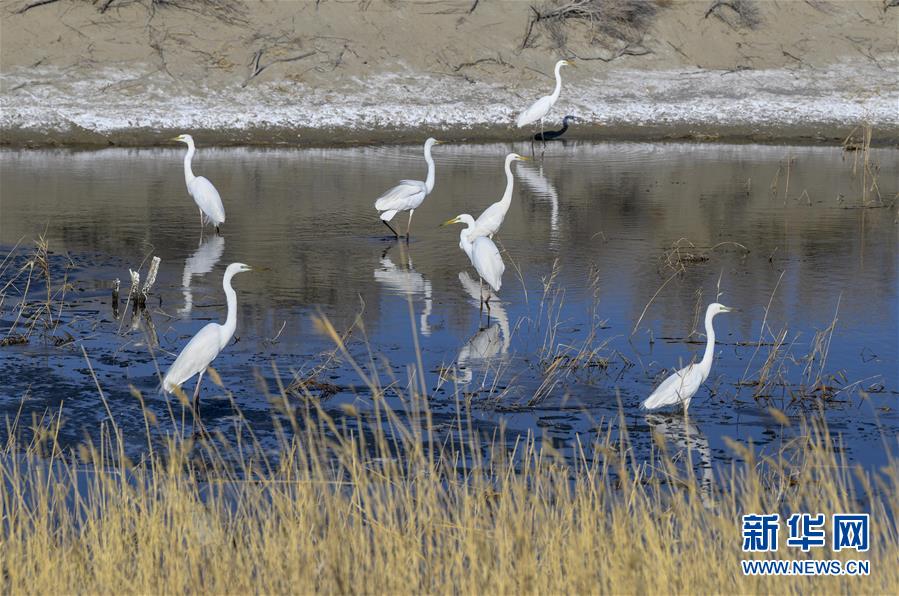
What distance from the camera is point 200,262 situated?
40.0 ft

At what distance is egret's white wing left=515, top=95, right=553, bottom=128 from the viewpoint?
20953 millimetres

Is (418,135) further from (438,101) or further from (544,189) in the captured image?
(544,189)

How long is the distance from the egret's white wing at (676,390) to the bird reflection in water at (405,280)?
2.96 metres

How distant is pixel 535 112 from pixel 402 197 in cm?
807

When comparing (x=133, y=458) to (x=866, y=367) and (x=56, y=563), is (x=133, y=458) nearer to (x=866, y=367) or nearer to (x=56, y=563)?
(x=56, y=563)

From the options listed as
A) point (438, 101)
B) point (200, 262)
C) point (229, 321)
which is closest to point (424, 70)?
point (438, 101)

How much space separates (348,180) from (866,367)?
9950mm

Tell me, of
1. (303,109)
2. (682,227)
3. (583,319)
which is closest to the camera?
(583,319)

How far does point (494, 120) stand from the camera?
21.8 meters

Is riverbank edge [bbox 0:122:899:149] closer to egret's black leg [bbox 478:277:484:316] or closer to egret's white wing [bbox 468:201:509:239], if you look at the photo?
egret's white wing [bbox 468:201:509:239]

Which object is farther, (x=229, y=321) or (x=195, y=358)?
(x=229, y=321)

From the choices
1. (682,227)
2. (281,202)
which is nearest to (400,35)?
(281,202)

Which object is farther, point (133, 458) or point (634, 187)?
point (634, 187)

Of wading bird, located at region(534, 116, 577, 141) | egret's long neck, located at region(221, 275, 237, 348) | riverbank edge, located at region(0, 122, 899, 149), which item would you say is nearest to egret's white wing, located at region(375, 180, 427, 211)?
egret's long neck, located at region(221, 275, 237, 348)
